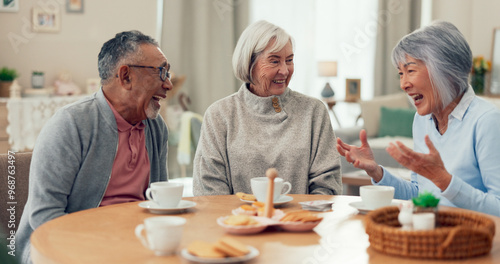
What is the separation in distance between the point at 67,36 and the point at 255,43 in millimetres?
3384

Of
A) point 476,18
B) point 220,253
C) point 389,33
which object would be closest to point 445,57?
point 220,253

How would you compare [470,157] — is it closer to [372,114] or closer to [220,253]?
[220,253]

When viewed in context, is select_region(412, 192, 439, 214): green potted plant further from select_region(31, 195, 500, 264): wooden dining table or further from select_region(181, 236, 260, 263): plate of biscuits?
select_region(181, 236, 260, 263): plate of biscuits

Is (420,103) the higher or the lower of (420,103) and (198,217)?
the higher

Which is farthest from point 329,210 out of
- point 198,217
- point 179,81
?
point 179,81

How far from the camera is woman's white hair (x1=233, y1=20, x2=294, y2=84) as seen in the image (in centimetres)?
229

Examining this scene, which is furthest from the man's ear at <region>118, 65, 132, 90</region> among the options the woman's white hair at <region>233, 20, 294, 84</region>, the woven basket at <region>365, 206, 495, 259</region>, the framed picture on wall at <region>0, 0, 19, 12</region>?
the framed picture on wall at <region>0, 0, 19, 12</region>

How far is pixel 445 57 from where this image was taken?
1834 mm

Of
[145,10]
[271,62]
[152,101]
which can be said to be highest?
[145,10]

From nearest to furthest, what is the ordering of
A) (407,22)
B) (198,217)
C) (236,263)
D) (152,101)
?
(236,263) < (198,217) < (152,101) < (407,22)

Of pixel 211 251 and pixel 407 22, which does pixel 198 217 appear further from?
pixel 407 22

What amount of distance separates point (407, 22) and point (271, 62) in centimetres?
546

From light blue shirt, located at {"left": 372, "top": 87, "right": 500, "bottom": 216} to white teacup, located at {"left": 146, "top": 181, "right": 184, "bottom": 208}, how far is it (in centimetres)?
68

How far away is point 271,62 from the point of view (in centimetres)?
230
